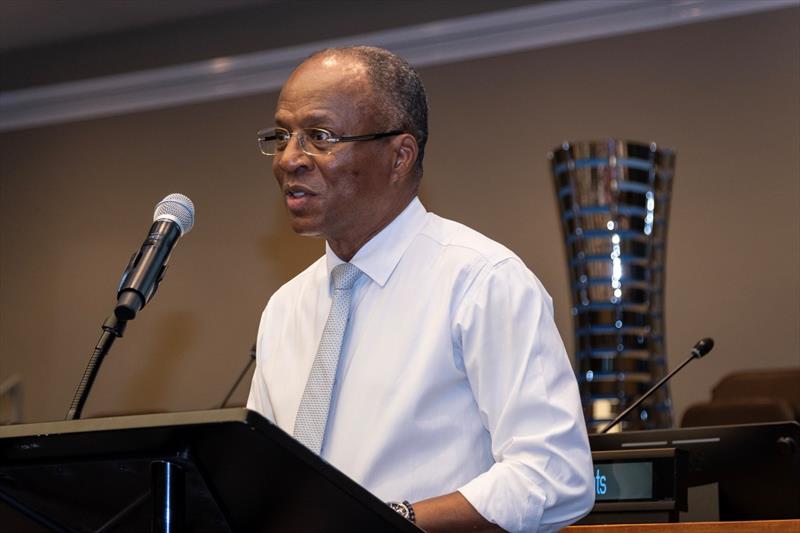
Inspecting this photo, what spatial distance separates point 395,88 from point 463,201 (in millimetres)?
4650

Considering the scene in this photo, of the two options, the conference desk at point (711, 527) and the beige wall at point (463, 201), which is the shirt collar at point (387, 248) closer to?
the conference desk at point (711, 527)

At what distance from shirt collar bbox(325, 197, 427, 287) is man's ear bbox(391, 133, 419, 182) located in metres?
0.07

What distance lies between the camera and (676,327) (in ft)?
19.5

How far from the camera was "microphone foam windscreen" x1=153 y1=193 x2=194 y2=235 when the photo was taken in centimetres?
164

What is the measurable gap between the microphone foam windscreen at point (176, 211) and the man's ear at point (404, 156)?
1.23 ft

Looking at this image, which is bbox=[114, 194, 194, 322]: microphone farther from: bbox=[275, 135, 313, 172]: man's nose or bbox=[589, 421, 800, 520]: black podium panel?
bbox=[589, 421, 800, 520]: black podium panel

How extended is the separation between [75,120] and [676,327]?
4.19 m

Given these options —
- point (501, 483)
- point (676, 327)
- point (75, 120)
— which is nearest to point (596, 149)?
point (676, 327)

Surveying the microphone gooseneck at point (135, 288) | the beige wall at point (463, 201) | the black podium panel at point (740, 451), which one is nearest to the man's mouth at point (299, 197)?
the microphone gooseneck at point (135, 288)

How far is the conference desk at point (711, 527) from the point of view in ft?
5.66

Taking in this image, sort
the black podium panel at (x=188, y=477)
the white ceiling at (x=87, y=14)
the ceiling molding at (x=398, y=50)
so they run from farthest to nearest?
the white ceiling at (x=87, y=14)
the ceiling molding at (x=398, y=50)
the black podium panel at (x=188, y=477)

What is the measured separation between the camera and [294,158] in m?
1.80

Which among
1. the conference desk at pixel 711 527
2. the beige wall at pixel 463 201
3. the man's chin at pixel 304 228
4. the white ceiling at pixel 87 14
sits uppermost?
the white ceiling at pixel 87 14

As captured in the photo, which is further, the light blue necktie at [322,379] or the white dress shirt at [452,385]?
the light blue necktie at [322,379]
